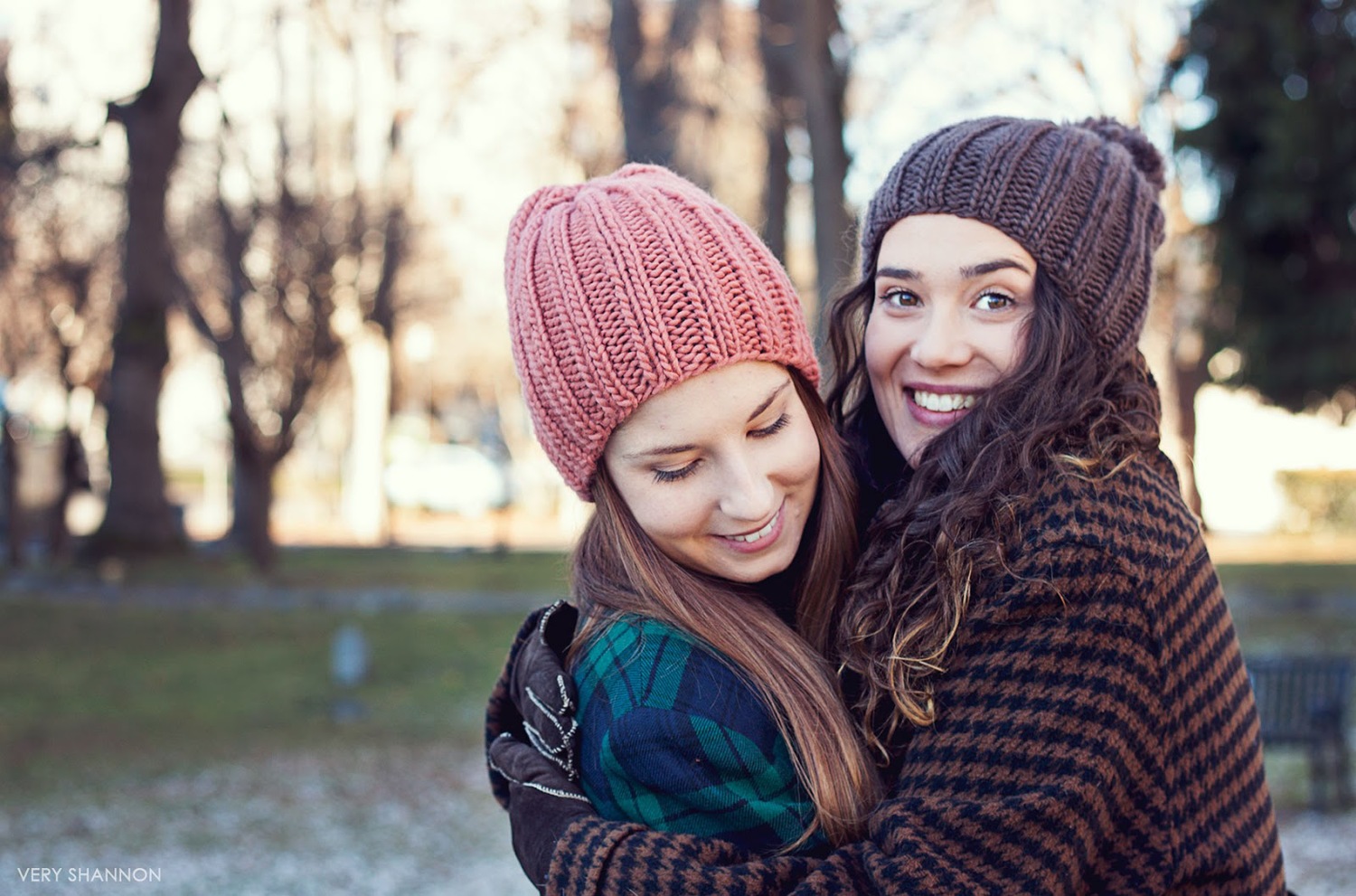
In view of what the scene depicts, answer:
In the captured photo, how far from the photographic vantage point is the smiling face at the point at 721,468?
8.01 feet

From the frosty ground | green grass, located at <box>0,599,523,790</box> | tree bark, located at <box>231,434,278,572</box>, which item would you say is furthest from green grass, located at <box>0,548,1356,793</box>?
the frosty ground

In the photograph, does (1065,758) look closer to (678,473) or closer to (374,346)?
(678,473)

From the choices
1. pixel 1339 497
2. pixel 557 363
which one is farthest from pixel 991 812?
pixel 1339 497

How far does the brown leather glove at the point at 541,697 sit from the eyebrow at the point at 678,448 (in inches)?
17.5

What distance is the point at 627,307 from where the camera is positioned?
2.45 metres

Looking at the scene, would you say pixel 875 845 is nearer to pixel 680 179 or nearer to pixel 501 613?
pixel 680 179

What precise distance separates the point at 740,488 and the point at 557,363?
0.43m

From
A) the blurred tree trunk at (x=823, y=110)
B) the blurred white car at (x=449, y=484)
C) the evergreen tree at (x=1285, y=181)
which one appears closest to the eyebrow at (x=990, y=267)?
the blurred tree trunk at (x=823, y=110)

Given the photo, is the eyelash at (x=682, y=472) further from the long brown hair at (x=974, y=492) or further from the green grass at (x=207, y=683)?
the green grass at (x=207, y=683)

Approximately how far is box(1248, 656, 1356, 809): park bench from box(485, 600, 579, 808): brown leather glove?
236 inches

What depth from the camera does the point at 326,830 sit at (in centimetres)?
803

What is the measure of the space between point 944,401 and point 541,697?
980 mm

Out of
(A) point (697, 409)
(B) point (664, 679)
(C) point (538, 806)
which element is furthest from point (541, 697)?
(A) point (697, 409)

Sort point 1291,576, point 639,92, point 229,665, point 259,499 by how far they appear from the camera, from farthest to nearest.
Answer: point 259,499, point 1291,576, point 639,92, point 229,665
